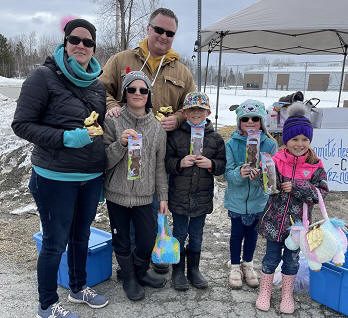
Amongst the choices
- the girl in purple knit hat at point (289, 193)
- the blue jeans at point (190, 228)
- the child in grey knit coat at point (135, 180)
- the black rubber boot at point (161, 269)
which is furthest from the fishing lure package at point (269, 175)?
the black rubber boot at point (161, 269)

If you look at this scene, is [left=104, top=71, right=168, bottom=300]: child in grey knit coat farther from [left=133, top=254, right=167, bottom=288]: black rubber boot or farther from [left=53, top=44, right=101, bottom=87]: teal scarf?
[left=53, top=44, right=101, bottom=87]: teal scarf

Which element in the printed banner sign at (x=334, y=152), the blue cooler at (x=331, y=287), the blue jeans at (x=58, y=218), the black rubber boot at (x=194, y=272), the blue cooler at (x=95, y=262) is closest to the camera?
the blue jeans at (x=58, y=218)

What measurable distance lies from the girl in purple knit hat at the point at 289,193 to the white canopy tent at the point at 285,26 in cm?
437

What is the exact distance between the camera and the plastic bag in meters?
3.20

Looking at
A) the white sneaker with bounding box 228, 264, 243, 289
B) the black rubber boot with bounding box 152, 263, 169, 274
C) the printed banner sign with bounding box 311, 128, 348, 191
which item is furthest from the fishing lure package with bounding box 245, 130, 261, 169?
the printed banner sign with bounding box 311, 128, 348, 191

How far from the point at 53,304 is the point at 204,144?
167 centimetres

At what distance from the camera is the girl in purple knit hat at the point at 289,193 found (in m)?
2.85

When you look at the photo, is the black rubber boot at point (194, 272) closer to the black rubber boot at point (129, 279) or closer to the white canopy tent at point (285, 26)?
the black rubber boot at point (129, 279)

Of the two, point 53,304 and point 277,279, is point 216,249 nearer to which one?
point 277,279

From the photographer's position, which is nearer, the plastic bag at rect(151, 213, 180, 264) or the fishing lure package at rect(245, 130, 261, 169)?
the fishing lure package at rect(245, 130, 261, 169)

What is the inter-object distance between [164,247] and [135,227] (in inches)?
12.0

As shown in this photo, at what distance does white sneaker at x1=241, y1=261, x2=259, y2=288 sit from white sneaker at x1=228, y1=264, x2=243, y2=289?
1.8 inches

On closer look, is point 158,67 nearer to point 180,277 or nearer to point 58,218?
point 58,218

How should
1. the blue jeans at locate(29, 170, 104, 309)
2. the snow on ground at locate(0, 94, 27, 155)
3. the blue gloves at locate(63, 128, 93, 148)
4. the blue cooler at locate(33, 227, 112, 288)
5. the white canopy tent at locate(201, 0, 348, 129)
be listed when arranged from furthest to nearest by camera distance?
1. the snow on ground at locate(0, 94, 27, 155)
2. the white canopy tent at locate(201, 0, 348, 129)
3. the blue cooler at locate(33, 227, 112, 288)
4. the blue jeans at locate(29, 170, 104, 309)
5. the blue gloves at locate(63, 128, 93, 148)
